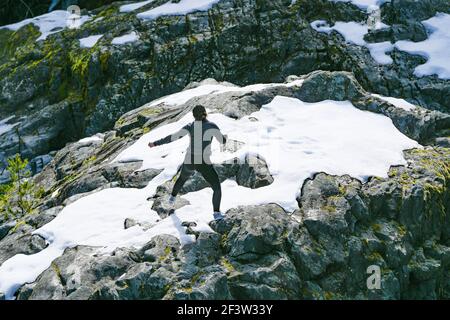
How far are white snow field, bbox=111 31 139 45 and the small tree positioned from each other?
1475 cm

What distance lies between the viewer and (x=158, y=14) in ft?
126

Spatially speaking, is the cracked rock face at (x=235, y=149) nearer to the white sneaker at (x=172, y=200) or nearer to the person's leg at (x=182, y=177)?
the white sneaker at (x=172, y=200)

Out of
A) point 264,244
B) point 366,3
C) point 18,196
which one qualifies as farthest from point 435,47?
point 18,196

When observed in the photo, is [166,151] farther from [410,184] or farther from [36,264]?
[410,184]

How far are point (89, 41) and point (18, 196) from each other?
18506 mm

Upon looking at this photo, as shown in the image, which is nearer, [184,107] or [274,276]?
[274,276]

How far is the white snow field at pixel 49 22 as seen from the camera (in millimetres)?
43000

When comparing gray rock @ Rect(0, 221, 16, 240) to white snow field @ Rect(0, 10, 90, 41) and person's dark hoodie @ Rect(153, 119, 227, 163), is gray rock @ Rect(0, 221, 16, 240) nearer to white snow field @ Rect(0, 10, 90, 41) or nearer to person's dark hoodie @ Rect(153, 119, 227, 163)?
person's dark hoodie @ Rect(153, 119, 227, 163)

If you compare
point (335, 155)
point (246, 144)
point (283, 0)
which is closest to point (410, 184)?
point (335, 155)

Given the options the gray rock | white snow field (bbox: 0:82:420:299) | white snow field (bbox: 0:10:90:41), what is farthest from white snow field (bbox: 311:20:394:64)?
the gray rock

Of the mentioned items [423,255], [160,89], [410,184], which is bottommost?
[160,89]

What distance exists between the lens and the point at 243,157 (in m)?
17.5

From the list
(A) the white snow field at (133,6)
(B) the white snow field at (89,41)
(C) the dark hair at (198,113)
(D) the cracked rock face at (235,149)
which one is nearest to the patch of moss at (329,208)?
(D) the cracked rock face at (235,149)

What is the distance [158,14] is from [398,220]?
27.5 m
